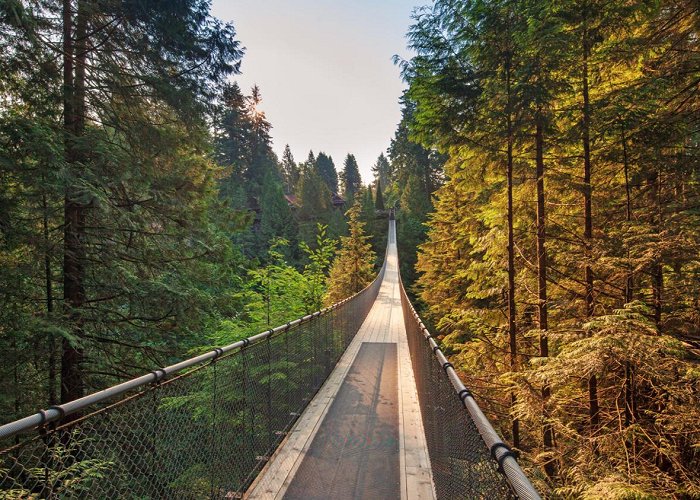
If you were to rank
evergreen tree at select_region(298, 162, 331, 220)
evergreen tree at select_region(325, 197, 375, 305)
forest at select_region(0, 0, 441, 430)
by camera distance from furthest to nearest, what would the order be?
evergreen tree at select_region(298, 162, 331, 220) → evergreen tree at select_region(325, 197, 375, 305) → forest at select_region(0, 0, 441, 430)

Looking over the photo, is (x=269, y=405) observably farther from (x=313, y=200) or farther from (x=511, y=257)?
(x=313, y=200)

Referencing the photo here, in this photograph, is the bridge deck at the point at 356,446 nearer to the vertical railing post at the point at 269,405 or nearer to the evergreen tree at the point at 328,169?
the vertical railing post at the point at 269,405

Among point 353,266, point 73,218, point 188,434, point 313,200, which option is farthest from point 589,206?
point 313,200

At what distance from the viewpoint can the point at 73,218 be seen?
5.66 metres

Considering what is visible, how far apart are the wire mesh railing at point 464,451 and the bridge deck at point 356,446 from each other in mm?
434

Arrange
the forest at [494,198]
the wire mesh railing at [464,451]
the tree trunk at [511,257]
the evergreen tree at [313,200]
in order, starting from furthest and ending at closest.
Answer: the evergreen tree at [313,200]
the tree trunk at [511,257]
the forest at [494,198]
the wire mesh railing at [464,451]

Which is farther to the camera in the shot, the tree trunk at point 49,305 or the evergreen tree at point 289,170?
the evergreen tree at point 289,170

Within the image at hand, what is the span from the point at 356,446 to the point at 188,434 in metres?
2.17

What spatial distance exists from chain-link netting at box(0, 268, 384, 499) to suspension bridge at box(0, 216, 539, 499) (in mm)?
17

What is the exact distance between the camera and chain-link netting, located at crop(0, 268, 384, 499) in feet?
6.26

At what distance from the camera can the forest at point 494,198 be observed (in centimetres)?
426

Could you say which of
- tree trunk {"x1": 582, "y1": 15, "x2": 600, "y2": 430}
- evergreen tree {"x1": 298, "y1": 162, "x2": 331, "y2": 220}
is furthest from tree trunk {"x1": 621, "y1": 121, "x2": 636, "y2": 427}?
evergreen tree {"x1": 298, "y1": 162, "x2": 331, "y2": 220}

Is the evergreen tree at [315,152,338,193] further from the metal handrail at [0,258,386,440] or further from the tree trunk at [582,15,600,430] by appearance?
the metal handrail at [0,258,386,440]

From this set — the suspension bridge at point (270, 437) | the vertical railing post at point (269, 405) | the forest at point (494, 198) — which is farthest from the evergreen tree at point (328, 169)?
the vertical railing post at point (269, 405)
